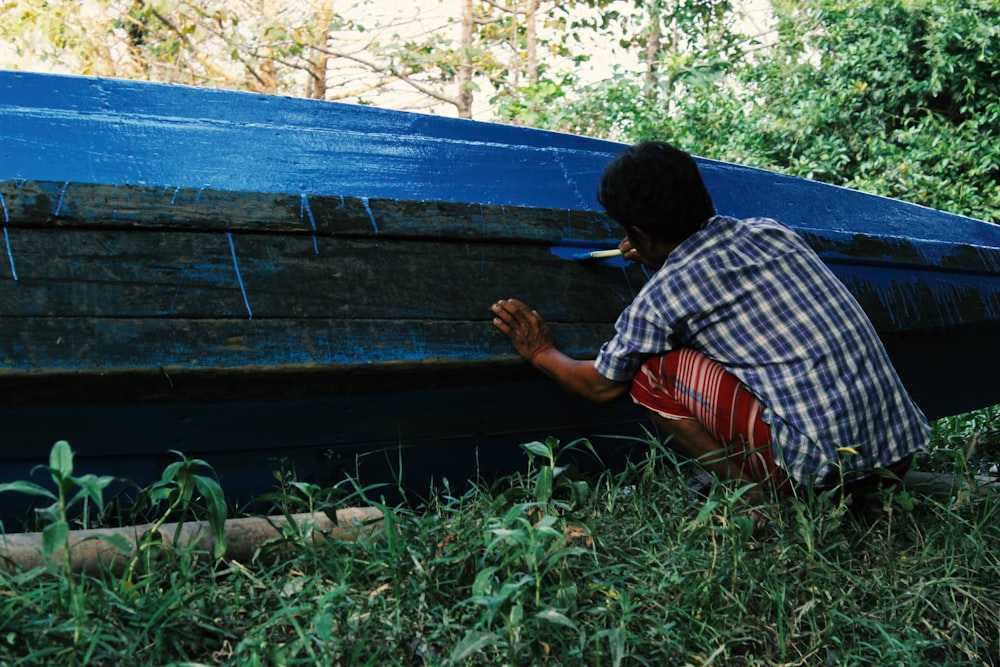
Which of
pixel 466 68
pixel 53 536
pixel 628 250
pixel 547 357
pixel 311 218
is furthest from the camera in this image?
pixel 466 68

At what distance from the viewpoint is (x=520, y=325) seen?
2.51m

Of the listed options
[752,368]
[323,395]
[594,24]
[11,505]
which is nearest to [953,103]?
[594,24]

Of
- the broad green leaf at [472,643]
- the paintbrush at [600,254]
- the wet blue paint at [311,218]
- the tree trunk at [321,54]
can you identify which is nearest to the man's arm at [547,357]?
the paintbrush at [600,254]

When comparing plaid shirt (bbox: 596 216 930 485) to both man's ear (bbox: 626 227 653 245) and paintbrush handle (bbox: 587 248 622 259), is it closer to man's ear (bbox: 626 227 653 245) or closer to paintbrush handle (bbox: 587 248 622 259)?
man's ear (bbox: 626 227 653 245)

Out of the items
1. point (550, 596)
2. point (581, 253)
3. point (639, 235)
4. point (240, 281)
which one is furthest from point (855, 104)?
point (550, 596)

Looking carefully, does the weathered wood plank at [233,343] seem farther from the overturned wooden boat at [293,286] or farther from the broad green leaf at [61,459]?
the broad green leaf at [61,459]

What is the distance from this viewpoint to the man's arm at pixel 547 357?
2.41 m

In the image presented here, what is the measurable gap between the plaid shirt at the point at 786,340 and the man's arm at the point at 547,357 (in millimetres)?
98

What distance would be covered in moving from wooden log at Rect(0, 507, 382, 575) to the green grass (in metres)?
0.04

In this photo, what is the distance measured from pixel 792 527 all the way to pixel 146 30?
8.41 metres

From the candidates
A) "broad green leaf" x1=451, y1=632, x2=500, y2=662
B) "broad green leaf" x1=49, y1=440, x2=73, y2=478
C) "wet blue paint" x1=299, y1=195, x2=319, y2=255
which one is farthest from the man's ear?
"broad green leaf" x1=49, y1=440, x2=73, y2=478

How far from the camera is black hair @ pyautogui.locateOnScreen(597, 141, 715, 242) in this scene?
2.30 meters

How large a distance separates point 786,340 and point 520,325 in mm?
658

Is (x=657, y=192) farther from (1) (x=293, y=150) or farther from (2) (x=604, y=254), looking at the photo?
(1) (x=293, y=150)
